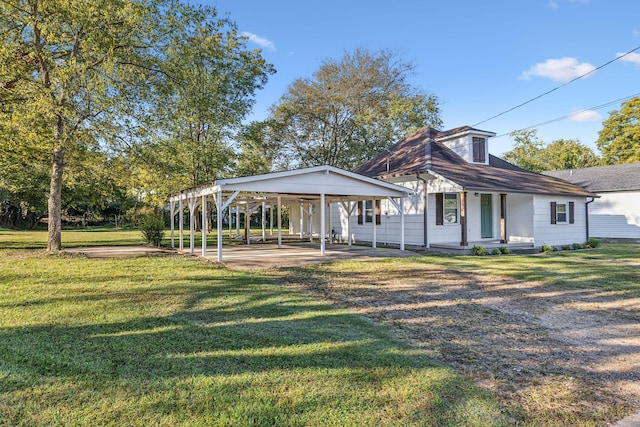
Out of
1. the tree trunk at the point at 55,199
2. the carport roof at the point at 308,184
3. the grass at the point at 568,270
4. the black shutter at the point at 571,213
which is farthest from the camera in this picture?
the black shutter at the point at 571,213

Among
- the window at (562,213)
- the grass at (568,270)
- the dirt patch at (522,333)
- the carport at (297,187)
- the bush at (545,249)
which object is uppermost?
the carport at (297,187)

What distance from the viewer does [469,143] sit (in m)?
16.3

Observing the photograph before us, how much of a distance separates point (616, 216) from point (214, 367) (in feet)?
76.1

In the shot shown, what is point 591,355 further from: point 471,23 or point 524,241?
point 471,23

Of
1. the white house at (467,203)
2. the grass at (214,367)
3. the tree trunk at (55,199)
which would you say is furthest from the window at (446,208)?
the tree trunk at (55,199)

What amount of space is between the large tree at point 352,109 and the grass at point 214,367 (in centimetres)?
2262

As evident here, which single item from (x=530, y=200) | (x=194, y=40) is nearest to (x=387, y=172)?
(x=530, y=200)

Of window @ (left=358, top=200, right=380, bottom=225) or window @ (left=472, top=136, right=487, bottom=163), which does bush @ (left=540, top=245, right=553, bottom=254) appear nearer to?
window @ (left=472, top=136, right=487, bottom=163)

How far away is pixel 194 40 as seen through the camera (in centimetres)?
1338

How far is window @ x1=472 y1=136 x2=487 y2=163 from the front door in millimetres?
2022

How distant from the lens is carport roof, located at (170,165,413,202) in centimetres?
1066

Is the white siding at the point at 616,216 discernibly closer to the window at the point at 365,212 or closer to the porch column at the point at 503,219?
the porch column at the point at 503,219

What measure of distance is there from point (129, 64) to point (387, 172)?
10.2m

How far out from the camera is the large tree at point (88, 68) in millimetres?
10398
